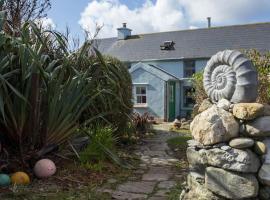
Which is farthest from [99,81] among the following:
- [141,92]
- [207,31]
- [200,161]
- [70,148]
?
[207,31]

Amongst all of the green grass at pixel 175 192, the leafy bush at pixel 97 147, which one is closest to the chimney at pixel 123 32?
the leafy bush at pixel 97 147

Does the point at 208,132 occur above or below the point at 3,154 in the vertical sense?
above

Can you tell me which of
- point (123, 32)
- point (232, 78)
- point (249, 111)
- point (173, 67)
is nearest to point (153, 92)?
point (173, 67)

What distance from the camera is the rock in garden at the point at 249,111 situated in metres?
3.60

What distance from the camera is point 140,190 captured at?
4988 millimetres

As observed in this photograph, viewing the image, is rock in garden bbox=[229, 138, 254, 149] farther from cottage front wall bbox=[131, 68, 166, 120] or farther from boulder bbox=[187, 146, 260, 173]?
cottage front wall bbox=[131, 68, 166, 120]

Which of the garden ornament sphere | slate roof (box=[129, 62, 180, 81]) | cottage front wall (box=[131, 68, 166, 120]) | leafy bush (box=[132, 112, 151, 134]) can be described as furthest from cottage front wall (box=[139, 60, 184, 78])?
the garden ornament sphere

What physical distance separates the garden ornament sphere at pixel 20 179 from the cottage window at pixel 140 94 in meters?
16.0

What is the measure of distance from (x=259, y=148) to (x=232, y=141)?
0.85 ft

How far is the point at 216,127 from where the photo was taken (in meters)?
3.75

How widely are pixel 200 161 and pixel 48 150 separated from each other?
2.71m

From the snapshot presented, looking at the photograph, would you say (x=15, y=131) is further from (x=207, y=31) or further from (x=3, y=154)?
(x=207, y=31)

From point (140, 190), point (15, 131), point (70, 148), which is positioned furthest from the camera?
point (70, 148)

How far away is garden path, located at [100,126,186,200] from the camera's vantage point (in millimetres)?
4809
